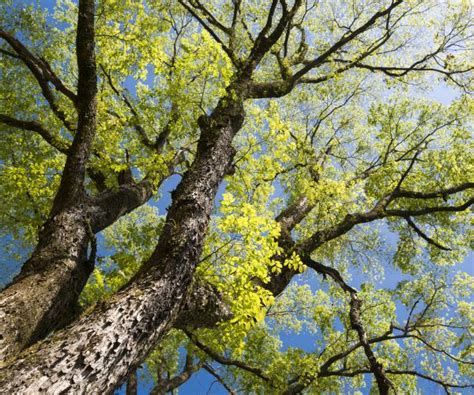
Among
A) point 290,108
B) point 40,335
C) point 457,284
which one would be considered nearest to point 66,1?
point 290,108

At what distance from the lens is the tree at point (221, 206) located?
4414 mm

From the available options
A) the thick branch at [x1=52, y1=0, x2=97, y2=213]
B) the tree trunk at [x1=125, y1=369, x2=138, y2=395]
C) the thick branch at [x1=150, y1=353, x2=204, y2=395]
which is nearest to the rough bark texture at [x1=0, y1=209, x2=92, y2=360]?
the thick branch at [x1=52, y1=0, x2=97, y2=213]

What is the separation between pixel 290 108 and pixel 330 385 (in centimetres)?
1052

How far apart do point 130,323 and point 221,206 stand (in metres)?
1.97

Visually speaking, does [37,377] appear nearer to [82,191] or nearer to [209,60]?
[82,191]

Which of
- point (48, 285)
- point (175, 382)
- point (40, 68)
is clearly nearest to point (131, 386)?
point (175, 382)

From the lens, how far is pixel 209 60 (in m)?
7.00

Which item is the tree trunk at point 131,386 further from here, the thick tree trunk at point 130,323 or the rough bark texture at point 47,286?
the thick tree trunk at point 130,323

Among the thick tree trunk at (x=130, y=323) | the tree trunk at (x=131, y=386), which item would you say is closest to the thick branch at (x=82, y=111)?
the thick tree trunk at (x=130, y=323)

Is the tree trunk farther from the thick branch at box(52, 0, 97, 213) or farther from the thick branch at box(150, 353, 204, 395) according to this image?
the thick branch at box(52, 0, 97, 213)

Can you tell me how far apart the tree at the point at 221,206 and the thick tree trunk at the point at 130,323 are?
0.06ft

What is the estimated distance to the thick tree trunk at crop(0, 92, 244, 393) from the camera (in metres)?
2.64

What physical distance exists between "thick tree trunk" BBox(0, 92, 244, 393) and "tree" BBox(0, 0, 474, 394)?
19mm

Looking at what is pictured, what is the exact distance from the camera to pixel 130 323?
11.2 ft
